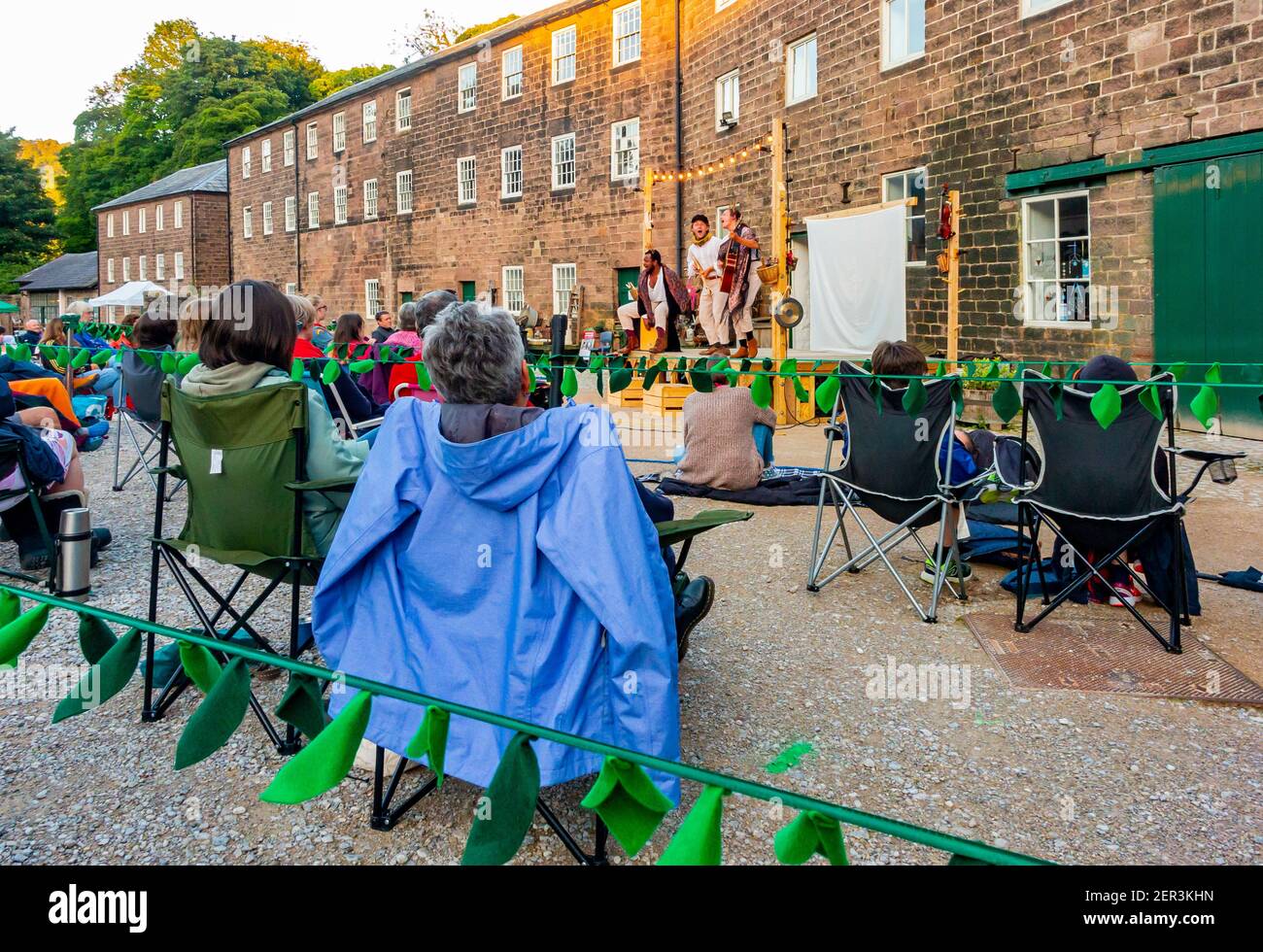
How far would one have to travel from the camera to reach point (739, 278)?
41.3ft

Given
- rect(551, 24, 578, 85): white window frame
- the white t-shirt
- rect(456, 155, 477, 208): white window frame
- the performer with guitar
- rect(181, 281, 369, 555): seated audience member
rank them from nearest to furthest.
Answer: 1. rect(181, 281, 369, 555): seated audience member
2. the performer with guitar
3. the white t-shirt
4. rect(551, 24, 578, 85): white window frame
5. rect(456, 155, 477, 208): white window frame

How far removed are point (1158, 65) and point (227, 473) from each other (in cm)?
1055

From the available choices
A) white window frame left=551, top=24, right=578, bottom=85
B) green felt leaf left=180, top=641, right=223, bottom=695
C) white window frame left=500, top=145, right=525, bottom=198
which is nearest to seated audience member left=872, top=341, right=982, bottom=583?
green felt leaf left=180, top=641, right=223, bottom=695

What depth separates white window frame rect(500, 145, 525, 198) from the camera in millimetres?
24719

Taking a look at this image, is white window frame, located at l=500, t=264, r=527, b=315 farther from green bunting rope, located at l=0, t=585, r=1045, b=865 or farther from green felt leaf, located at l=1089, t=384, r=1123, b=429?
green bunting rope, located at l=0, t=585, r=1045, b=865

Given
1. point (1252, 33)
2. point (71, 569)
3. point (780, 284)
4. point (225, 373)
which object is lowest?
point (71, 569)

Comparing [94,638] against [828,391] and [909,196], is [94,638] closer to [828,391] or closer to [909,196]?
[828,391]

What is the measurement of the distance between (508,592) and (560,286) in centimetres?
2140

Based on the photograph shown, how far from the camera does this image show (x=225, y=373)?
11.9 feet

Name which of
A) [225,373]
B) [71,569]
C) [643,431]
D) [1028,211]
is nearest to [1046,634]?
[225,373]

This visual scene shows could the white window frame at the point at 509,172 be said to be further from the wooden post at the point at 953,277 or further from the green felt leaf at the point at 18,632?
the green felt leaf at the point at 18,632

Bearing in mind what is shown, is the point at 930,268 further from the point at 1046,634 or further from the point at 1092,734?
the point at 1092,734

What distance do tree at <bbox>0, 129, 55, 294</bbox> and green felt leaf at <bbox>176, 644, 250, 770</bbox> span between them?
58.9 metres

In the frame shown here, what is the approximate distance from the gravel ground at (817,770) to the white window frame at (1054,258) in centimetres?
786
